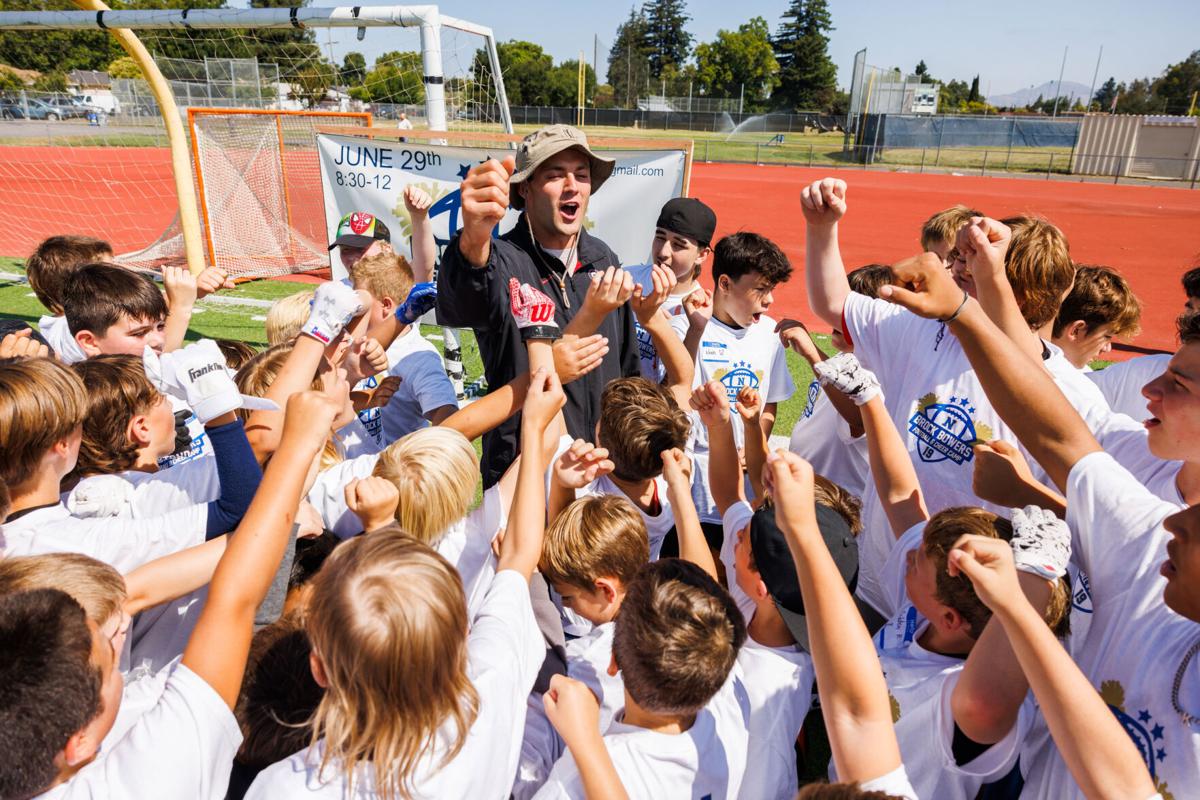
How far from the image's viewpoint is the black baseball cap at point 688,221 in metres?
4.03

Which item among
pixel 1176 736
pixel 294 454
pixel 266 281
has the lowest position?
pixel 266 281

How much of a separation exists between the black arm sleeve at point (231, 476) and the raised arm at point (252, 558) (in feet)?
1.05

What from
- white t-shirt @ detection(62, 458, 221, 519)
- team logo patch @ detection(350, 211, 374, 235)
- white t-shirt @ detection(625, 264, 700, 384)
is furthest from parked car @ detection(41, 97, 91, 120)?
white t-shirt @ detection(62, 458, 221, 519)

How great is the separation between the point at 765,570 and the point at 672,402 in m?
0.86

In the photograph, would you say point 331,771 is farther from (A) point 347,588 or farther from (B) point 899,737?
(B) point 899,737

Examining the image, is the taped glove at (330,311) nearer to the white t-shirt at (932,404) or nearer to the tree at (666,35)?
the white t-shirt at (932,404)

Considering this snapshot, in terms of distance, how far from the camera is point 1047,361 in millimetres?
2482

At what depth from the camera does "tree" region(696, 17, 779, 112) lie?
239 ft

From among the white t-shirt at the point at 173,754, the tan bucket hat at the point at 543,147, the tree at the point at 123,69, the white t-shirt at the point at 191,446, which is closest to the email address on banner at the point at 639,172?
the tan bucket hat at the point at 543,147

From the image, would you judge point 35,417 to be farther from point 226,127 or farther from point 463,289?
point 226,127

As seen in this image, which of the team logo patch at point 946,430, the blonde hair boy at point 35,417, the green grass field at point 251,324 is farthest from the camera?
the green grass field at point 251,324

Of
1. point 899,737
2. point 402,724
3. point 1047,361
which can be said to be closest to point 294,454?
point 402,724

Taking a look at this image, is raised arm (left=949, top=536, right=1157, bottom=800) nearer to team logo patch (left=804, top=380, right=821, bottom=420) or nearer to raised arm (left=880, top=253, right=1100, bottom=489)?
raised arm (left=880, top=253, right=1100, bottom=489)

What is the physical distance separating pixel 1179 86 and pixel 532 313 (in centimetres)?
7701
